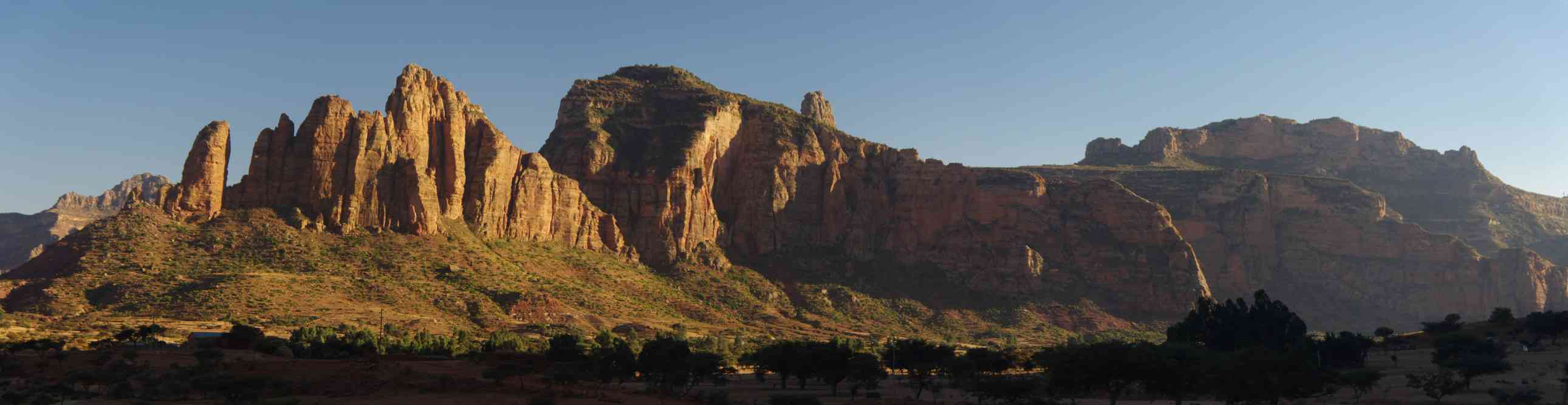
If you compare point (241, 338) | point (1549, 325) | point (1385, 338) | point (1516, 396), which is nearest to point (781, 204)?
point (1385, 338)

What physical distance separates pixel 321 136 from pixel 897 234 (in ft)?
280

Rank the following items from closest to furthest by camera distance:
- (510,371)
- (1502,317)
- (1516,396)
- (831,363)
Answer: (1516,396) → (510,371) → (831,363) → (1502,317)

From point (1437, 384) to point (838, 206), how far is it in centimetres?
10963

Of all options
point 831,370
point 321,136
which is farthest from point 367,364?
point 321,136

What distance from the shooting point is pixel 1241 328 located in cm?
11481

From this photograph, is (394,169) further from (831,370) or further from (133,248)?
(831,370)

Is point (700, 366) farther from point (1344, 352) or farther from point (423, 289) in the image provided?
point (1344, 352)

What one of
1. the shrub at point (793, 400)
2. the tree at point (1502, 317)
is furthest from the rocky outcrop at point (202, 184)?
the tree at point (1502, 317)

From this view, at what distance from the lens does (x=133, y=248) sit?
387ft

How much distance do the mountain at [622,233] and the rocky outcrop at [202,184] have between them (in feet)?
0.75

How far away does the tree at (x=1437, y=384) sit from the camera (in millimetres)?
78125

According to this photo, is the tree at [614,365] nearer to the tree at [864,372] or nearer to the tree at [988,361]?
the tree at [864,372]

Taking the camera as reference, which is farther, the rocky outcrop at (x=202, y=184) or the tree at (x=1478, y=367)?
the rocky outcrop at (x=202, y=184)

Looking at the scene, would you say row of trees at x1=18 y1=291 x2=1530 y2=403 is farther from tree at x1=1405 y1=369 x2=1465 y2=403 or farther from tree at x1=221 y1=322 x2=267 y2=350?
tree at x1=1405 y1=369 x2=1465 y2=403
